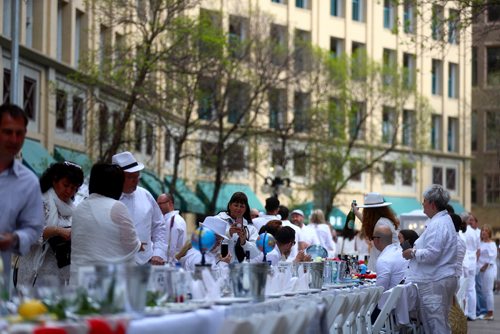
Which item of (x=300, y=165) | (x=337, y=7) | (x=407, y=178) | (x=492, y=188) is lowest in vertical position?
(x=492, y=188)

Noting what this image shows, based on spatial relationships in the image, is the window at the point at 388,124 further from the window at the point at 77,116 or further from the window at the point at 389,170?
the window at the point at 77,116

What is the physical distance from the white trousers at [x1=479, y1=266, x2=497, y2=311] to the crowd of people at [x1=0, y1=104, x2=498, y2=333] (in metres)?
7.16

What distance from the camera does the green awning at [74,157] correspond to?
4125 cm

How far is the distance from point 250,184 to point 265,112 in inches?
617

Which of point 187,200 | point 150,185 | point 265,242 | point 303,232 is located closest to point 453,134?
point 187,200

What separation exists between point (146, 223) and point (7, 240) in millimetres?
5195

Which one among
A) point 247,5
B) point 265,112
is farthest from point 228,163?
point 247,5

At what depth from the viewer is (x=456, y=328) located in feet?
53.4

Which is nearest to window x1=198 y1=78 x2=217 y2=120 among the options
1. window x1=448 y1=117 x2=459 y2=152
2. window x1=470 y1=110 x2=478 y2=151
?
window x1=448 y1=117 x2=459 y2=152

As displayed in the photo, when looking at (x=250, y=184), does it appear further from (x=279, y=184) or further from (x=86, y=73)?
(x=86, y=73)

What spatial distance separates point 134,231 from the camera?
11.0 meters

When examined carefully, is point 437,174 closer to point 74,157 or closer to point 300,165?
point 300,165

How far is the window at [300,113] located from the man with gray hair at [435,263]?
124 ft

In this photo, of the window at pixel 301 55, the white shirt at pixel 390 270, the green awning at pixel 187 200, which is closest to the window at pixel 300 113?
the window at pixel 301 55
